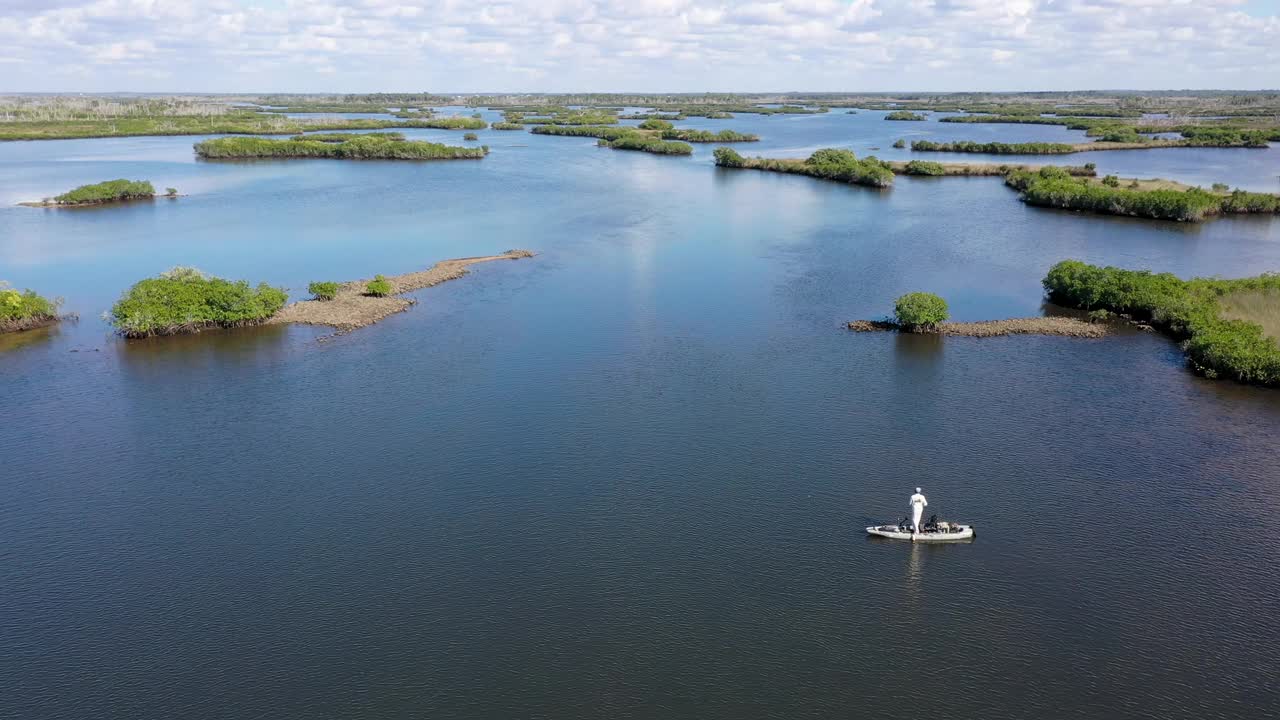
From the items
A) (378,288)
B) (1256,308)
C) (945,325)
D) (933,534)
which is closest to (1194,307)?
(1256,308)

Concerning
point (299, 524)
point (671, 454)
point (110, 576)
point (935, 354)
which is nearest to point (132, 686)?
point (110, 576)

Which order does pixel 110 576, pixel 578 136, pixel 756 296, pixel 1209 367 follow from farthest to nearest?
pixel 578 136
pixel 756 296
pixel 1209 367
pixel 110 576

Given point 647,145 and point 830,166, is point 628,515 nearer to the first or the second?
point 830,166

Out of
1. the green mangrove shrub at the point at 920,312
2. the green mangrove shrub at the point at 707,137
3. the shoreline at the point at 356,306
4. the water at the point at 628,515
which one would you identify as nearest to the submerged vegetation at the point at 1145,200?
the water at the point at 628,515

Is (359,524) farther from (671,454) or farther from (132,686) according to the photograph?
(671,454)

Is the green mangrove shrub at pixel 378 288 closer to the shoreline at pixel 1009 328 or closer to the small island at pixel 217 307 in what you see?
the small island at pixel 217 307

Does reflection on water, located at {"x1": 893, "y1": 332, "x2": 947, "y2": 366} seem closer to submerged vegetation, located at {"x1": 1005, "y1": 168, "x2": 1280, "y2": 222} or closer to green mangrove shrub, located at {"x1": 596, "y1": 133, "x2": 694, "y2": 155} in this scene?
submerged vegetation, located at {"x1": 1005, "y1": 168, "x2": 1280, "y2": 222}

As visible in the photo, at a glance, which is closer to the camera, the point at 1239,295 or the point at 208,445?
the point at 208,445
